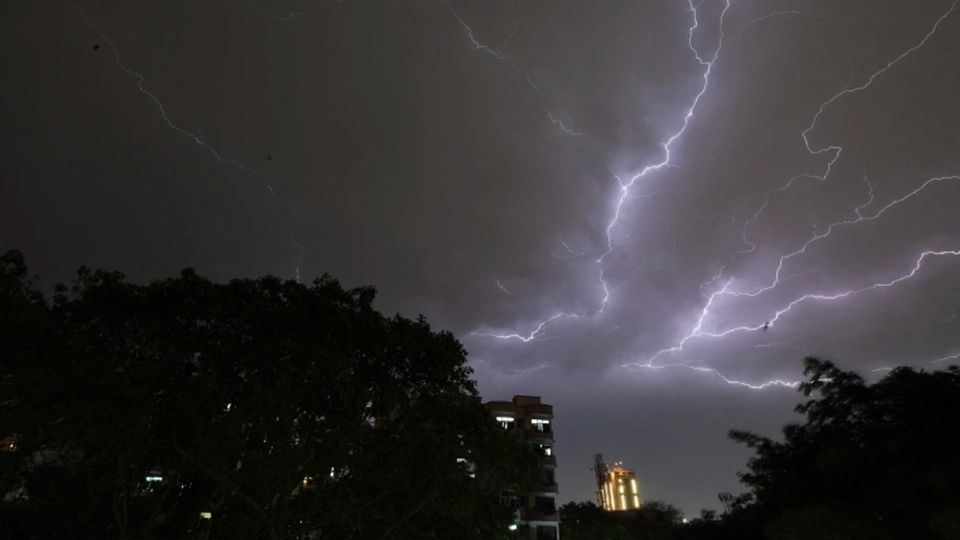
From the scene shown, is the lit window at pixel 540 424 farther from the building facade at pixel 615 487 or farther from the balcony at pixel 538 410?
Answer: the building facade at pixel 615 487

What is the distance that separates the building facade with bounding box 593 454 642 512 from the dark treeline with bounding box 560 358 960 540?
6935cm

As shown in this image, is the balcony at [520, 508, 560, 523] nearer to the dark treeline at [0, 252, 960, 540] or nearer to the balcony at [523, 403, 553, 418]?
the balcony at [523, 403, 553, 418]

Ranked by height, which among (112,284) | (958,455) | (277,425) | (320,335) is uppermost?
(112,284)

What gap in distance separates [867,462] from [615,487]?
75.0m

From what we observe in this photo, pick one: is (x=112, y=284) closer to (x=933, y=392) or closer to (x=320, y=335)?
Result: (x=320, y=335)

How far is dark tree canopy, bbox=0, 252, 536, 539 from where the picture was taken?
9.02 meters

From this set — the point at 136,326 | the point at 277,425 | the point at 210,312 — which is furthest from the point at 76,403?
the point at 277,425

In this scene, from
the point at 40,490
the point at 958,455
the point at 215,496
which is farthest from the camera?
the point at 215,496

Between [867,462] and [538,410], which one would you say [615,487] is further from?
[867,462]

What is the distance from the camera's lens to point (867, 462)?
370 inches

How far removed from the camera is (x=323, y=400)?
10039 mm

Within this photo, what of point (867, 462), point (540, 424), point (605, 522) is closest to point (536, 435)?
point (540, 424)

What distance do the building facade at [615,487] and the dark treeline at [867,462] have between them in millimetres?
69351

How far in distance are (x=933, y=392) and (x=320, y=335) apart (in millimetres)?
10412
